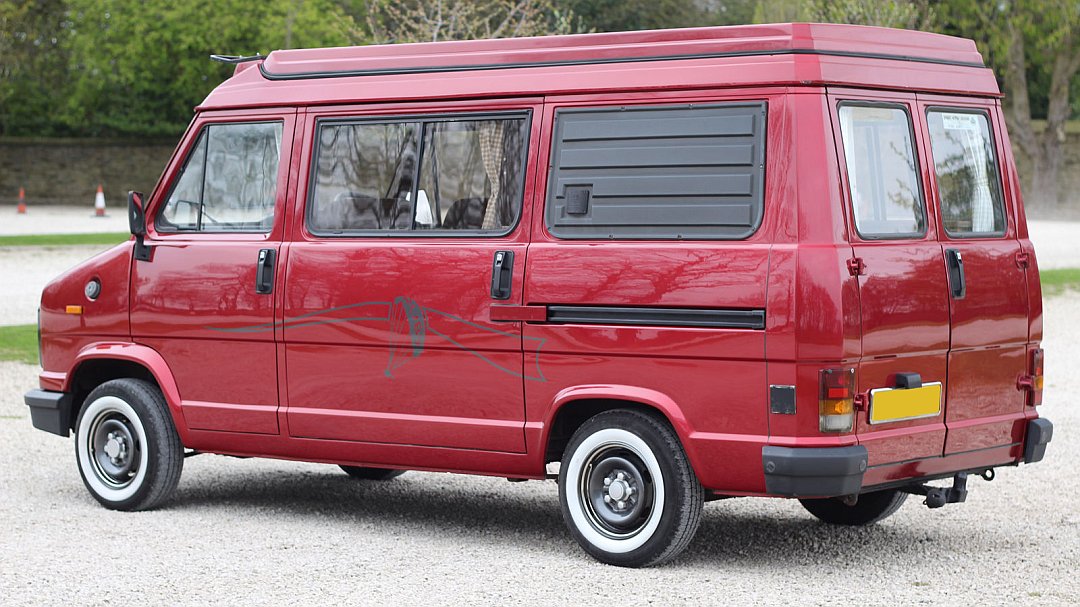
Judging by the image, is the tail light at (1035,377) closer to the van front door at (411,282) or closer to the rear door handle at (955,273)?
the rear door handle at (955,273)

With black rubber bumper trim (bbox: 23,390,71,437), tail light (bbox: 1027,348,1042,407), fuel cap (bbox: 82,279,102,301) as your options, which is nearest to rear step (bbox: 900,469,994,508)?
tail light (bbox: 1027,348,1042,407)

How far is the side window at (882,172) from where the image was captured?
6676mm

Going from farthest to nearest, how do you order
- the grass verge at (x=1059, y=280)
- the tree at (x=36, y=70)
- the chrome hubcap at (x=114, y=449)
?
the tree at (x=36, y=70), the grass verge at (x=1059, y=280), the chrome hubcap at (x=114, y=449)

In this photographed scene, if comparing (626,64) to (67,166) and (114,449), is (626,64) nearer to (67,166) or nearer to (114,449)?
(114,449)

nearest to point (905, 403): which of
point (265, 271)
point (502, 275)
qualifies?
point (502, 275)

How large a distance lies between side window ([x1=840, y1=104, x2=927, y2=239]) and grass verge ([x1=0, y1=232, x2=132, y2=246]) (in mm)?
22859

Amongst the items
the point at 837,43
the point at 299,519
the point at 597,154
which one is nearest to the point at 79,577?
the point at 299,519

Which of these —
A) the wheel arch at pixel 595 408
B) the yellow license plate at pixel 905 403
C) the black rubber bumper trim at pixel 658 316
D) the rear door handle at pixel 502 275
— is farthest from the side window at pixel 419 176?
the yellow license plate at pixel 905 403

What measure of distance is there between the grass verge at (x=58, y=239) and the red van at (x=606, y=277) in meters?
20.7

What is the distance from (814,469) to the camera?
20.9ft

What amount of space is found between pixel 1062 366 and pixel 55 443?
9016 mm

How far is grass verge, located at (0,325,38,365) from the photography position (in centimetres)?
1519

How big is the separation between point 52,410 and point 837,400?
440cm

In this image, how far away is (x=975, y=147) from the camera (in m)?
7.38
